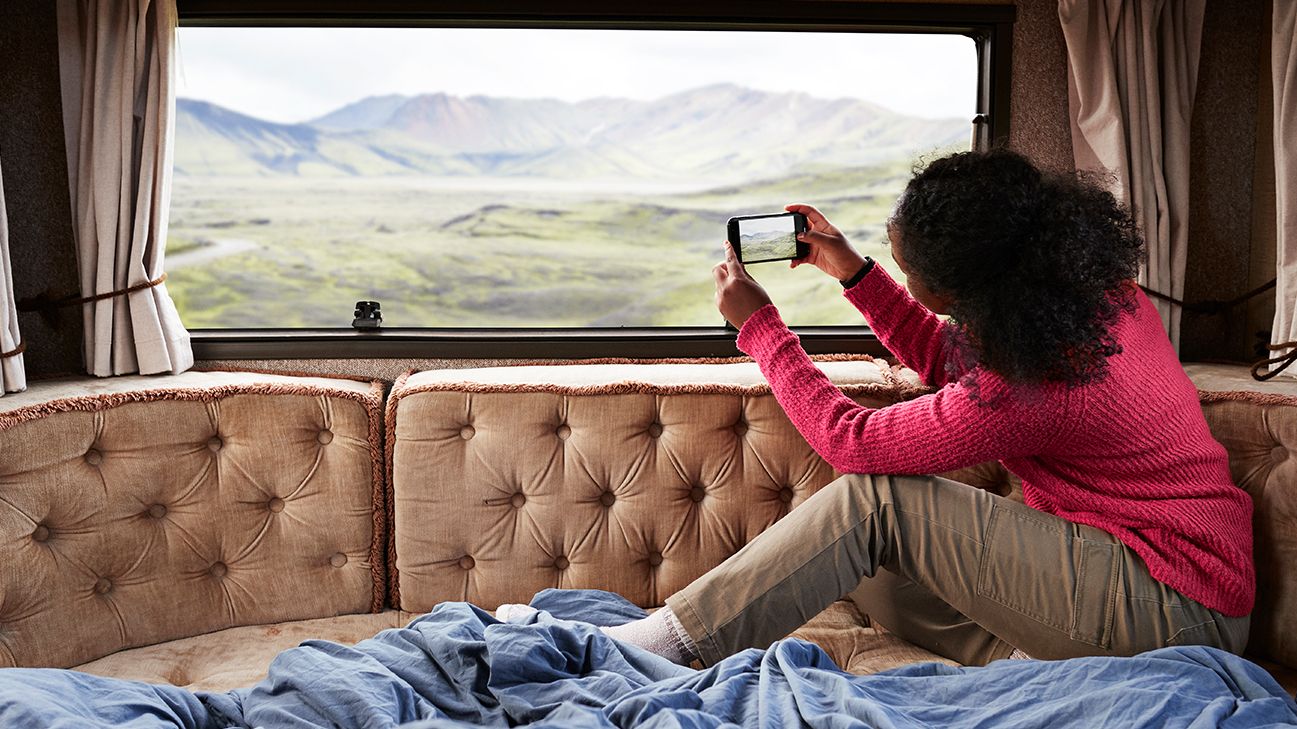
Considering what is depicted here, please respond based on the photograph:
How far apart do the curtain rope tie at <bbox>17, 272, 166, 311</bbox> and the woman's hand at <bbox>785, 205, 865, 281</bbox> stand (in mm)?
1271

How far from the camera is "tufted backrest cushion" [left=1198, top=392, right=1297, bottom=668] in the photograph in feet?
5.04

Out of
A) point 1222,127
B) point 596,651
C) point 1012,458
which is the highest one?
point 1222,127

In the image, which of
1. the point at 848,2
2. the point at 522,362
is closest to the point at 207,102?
the point at 522,362

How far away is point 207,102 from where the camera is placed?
3.42m

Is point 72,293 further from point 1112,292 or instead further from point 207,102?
point 1112,292

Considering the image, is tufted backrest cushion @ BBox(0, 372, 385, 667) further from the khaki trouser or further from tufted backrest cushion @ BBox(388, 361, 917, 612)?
the khaki trouser

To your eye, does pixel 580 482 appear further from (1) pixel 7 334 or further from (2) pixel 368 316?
(1) pixel 7 334

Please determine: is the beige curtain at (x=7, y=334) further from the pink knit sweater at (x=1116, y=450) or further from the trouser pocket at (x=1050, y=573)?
the trouser pocket at (x=1050, y=573)

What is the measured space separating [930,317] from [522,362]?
0.86 m

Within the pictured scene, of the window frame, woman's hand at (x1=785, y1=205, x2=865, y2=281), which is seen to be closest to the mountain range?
the window frame

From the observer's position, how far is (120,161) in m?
1.85

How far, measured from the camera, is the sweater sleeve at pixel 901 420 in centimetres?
138

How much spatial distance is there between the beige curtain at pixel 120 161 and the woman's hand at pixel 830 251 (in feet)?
4.09

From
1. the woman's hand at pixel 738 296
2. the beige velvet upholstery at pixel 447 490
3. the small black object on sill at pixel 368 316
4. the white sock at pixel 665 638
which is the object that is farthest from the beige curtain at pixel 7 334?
the woman's hand at pixel 738 296
